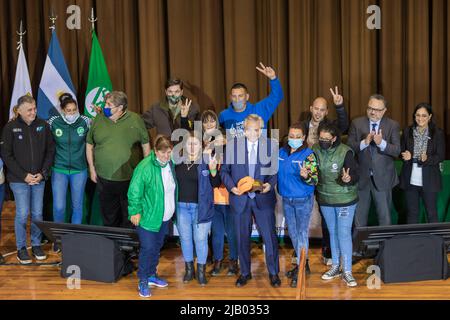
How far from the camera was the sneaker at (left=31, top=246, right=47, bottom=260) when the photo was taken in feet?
20.8

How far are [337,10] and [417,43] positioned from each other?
0.84 metres

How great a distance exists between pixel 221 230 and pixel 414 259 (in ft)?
5.09

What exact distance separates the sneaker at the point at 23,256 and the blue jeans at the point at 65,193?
1.29 ft

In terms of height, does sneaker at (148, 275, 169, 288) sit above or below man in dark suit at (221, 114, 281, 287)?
below

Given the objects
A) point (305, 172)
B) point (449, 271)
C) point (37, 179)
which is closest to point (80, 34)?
point (37, 179)

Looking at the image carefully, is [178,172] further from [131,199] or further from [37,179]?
[37,179]

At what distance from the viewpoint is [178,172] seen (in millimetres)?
5504

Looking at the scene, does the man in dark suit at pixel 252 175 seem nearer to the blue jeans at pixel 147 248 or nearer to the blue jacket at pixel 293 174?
the blue jacket at pixel 293 174

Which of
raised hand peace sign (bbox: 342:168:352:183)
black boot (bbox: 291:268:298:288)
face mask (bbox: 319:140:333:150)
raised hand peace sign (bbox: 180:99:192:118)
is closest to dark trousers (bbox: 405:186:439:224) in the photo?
raised hand peace sign (bbox: 342:168:352:183)

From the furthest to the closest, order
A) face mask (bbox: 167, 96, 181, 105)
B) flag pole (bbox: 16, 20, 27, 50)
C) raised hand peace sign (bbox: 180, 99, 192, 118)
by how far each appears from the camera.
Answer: flag pole (bbox: 16, 20, 27, 50)
face mask (bbox: 167, 96, 181, 105)
raised hand peace sign (bbox: 180, 99, 192, 118)

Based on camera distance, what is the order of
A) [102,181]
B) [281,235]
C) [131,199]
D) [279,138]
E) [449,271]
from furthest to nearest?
[279,138] → [281,235] → [102,181] → [449,271] → [131,199]

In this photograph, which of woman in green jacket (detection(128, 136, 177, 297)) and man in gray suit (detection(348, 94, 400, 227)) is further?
man in gray suit (detection(348, 94, 400, 227))

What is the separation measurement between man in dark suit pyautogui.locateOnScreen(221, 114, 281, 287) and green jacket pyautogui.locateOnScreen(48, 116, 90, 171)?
1522mm

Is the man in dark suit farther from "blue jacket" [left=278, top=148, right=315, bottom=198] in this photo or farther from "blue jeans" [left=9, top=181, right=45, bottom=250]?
"blue jeans" [left=9, top=181, right=45, bottom=250]
